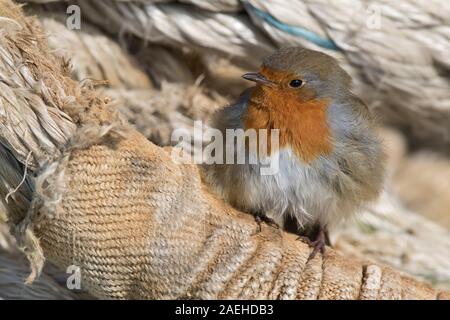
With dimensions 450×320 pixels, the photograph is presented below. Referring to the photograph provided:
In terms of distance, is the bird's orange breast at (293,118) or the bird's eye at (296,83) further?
the bird's eye at (296,83)

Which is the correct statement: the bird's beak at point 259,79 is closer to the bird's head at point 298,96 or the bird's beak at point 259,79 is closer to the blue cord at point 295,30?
the bird's head at point 298,96

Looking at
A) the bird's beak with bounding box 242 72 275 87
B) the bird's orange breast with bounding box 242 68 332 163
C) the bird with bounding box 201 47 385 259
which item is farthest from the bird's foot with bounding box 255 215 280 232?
the bird's beak with bounding box 242 72 275 87

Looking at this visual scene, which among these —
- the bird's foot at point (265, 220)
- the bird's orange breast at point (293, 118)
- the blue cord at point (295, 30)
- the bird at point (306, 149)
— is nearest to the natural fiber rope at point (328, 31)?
the blue cord at point (295, 30)

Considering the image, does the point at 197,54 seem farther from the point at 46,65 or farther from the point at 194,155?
the point at 46,65

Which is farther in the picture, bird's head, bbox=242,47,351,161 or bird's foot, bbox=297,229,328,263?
bird's head, bbox=242,47,351,161

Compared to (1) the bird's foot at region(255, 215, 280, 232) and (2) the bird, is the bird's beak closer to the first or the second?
(2) the bird

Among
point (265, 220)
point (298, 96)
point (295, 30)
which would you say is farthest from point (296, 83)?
point (265, 220)
